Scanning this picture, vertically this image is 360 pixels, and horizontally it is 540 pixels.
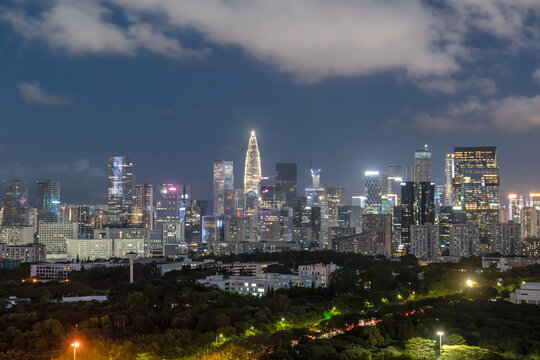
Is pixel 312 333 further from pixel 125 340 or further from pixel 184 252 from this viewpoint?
pixel 184 252

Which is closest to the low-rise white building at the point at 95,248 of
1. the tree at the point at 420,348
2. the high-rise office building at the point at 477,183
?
the high-rise office building at the point at 477,183

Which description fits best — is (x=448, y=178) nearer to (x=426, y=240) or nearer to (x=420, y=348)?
(x=426, y=240)

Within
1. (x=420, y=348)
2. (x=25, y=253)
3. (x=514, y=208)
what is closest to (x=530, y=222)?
(x=514, y=208)

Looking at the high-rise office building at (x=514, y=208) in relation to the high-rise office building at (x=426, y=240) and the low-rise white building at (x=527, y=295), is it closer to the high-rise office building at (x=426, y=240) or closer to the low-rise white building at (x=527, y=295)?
the high-rise office building at (x=426, y=240)

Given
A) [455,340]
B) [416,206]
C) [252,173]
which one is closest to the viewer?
[455,340]

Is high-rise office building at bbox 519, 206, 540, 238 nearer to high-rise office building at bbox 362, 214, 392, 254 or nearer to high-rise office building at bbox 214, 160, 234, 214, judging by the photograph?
high-rise office building at bbox 362, 214, 392, 254

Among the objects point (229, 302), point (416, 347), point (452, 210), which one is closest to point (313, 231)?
point (452, 210)
